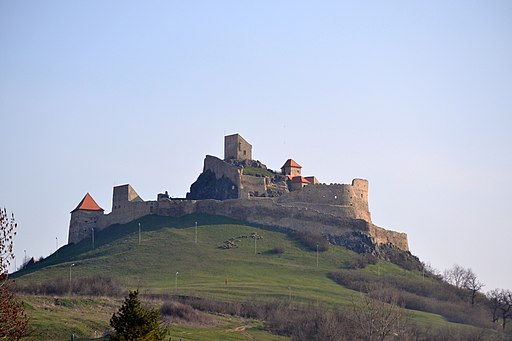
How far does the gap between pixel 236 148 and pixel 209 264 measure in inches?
975

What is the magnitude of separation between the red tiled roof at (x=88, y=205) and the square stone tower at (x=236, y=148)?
47.2ft

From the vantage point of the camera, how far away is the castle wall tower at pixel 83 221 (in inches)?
3890

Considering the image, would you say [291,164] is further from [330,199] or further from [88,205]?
[88,205]

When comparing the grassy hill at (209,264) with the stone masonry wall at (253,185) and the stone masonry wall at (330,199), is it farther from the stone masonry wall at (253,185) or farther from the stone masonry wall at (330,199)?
the stone masonry wall at (330,199)

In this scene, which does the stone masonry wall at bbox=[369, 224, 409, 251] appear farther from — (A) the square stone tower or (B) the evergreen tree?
(B) the evergreen tree

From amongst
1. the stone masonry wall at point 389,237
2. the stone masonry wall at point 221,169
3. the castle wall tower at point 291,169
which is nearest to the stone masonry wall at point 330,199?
the stone masonry wall at point 389,237

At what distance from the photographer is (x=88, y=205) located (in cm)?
10119

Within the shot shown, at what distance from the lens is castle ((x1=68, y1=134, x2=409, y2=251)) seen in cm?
9381

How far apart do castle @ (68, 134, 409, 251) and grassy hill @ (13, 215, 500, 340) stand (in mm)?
1554

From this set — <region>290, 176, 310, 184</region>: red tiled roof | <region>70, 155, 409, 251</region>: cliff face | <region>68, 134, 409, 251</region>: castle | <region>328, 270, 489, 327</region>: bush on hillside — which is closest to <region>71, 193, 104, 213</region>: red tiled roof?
<region>68, 134, 409, 251</region>: castle

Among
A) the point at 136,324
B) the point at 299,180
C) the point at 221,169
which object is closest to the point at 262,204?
the point at 221,169

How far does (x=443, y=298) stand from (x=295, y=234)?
16456 millimetres

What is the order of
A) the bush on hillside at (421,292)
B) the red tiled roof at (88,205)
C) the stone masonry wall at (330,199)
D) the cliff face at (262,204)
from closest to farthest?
the bush on hillside at (421,292), the cliff face at (262,204), the stone masonry wall at (330,199), the red tiled roof at (88,205)

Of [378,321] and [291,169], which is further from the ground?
[291,169]
